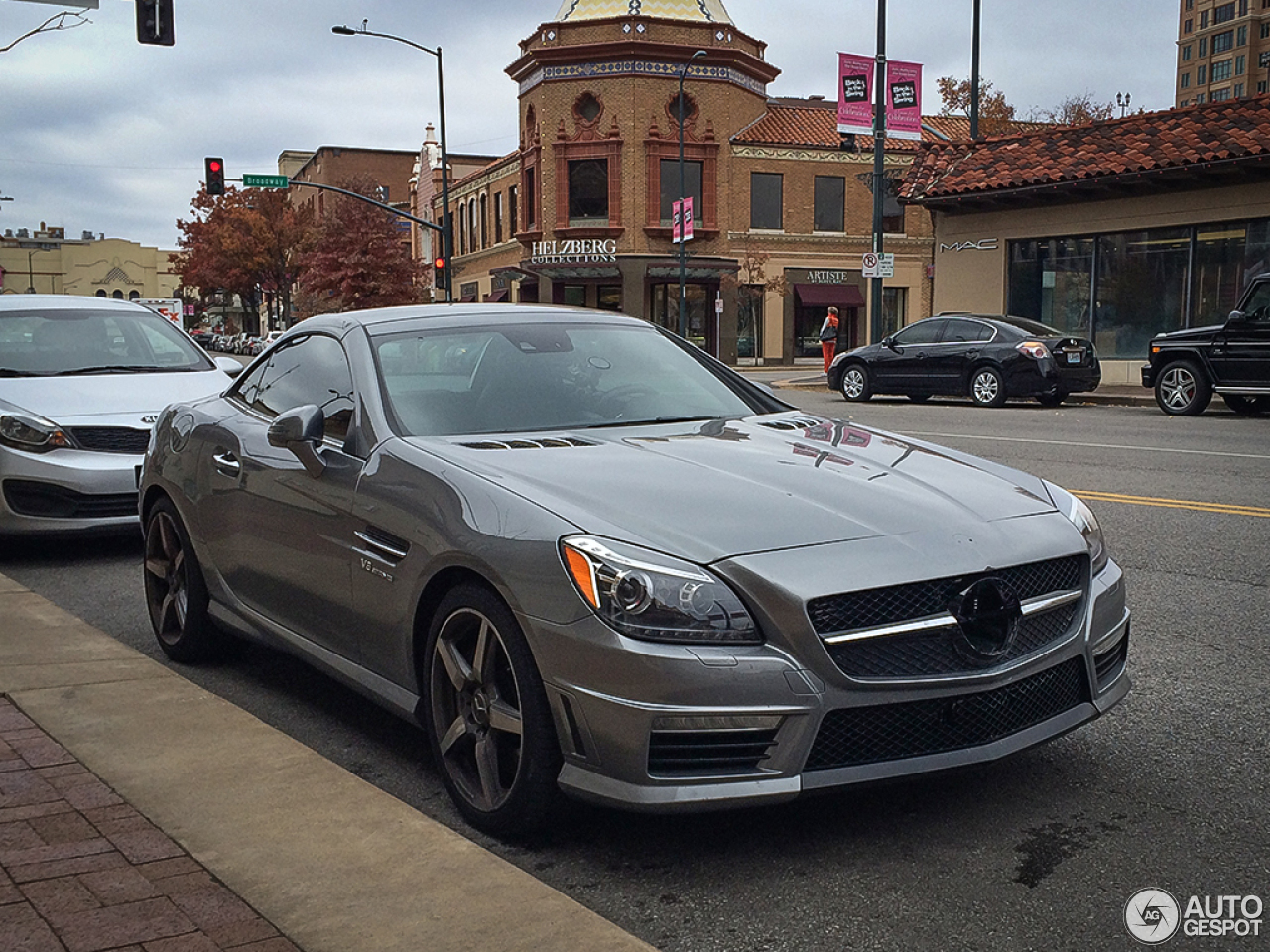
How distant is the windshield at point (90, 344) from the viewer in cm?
890

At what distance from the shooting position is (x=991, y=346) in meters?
21.0

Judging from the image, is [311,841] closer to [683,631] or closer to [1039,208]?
[683,631]

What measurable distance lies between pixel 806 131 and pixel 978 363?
31.1 m

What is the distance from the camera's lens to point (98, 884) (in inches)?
122

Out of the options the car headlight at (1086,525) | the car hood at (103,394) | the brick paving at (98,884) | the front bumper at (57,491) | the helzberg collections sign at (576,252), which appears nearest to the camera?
the brick paving at (98,884)

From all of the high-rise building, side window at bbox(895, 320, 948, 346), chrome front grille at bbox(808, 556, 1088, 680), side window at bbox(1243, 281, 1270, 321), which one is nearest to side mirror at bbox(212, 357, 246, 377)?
chrome front grille at bbox(808, 556, 1088, 680)

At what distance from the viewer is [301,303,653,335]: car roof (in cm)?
492

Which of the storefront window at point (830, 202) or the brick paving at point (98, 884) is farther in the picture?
the storefront window at point (830, 202)

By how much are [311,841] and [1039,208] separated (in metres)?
25.5

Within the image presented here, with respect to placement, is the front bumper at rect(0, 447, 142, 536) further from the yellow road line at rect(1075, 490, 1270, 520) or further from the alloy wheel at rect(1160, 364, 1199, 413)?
the alloy wheel at rect(1160, 364, 1199, 413)

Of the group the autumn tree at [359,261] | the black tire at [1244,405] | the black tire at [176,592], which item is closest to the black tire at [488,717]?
the black tire at [176,592]

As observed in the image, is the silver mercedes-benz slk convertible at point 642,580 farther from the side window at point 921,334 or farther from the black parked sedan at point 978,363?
the side window at point 921,334

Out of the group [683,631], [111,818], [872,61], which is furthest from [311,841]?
[872,61]

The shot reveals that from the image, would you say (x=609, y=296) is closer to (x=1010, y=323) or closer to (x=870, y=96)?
(x=870, y=96)
